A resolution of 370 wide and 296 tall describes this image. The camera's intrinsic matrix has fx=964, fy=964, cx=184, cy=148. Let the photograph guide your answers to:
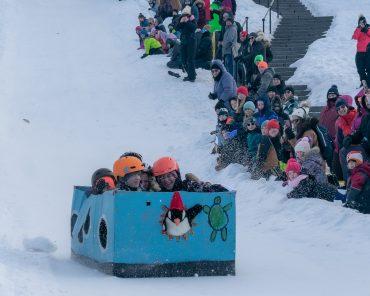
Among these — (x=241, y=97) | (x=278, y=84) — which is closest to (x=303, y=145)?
(x=278, y=84)

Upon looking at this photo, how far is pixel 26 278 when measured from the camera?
815 cm

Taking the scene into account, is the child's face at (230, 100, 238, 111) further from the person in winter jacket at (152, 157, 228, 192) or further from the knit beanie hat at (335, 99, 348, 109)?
the person in winter jacket at (152, 157, 228, 192)

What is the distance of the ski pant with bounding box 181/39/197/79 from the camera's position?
74.1ft

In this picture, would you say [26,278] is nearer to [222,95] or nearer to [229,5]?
[222,95]

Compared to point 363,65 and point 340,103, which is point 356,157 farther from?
point 363,65

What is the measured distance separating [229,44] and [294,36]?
521cm

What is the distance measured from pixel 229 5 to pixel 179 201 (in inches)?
720

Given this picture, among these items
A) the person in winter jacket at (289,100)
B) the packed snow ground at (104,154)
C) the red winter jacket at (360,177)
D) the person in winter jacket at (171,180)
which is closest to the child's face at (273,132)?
the packed snow ground at (104,154)

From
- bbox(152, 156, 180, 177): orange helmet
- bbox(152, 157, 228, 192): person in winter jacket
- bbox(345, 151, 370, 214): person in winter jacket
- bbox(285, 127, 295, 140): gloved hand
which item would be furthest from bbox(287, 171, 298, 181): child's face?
bbox(152, 156, 180, 177): orange helmet

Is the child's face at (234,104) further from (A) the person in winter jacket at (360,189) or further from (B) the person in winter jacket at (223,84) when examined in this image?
(A) the person in winter jacket at (360,189)

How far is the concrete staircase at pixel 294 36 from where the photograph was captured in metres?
23.3

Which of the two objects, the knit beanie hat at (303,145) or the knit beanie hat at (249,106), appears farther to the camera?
the knit beanie hat at (249,106)

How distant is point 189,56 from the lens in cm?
2250

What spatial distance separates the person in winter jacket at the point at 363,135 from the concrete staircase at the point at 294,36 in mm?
8119
